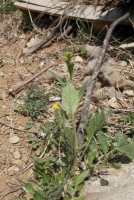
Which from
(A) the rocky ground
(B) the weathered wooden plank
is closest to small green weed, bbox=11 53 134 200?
(A) the rocky ground

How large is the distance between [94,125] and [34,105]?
2.16 feet

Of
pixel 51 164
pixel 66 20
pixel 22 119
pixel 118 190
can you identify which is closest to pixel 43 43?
pixel 66 20

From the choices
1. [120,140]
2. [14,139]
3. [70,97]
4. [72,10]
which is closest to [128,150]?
[120,140]

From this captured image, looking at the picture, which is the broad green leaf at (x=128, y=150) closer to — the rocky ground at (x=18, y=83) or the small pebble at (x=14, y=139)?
the rocky ground at (x=18, y=83)

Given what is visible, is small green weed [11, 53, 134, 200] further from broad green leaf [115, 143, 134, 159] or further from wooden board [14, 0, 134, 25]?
wooden board [14, 0, 134, 25]

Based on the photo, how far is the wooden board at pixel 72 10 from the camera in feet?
9.00

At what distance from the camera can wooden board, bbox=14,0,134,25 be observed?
2.74 meters

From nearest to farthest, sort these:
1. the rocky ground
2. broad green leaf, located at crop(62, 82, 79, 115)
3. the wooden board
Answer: broad green leaf, located at crop(62, 82, 79, 115) → the rocky ground → the wooden board

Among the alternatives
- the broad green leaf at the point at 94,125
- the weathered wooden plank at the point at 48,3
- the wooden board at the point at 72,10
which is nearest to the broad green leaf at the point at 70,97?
the broad green leaf at the point at 94,125

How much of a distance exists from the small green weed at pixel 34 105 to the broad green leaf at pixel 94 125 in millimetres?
550

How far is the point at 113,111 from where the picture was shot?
1.94 meters

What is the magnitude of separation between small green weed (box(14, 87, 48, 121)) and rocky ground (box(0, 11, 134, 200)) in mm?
49

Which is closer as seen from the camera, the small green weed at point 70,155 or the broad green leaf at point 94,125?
the small green weed at point 70,155

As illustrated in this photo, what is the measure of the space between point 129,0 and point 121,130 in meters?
1.44
